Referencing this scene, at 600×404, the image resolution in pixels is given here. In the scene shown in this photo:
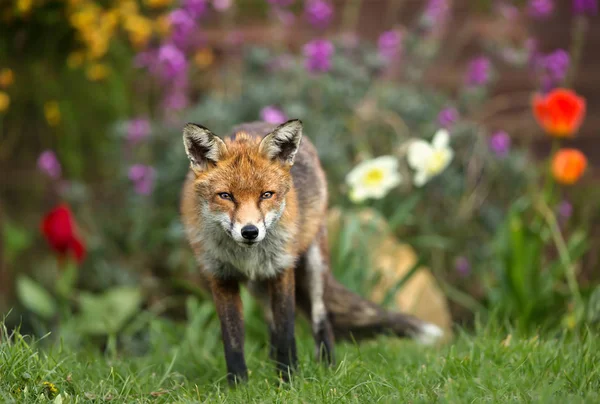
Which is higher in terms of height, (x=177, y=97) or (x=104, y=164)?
(x=177, y=97)

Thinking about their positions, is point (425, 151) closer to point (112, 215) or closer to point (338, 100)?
point (338, 100)

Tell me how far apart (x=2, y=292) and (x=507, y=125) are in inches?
224

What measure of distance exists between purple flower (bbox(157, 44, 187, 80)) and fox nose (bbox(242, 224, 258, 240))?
12.7 feet

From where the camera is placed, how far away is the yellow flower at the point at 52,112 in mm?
7148

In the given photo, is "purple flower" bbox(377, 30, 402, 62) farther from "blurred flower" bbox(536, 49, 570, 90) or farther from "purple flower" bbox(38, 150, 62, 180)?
"purple flower" bbox(38, 150, 62, 180)

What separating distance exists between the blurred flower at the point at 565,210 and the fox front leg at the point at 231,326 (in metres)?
4.10

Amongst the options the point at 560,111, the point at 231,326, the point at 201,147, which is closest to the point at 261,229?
the point at 201,147

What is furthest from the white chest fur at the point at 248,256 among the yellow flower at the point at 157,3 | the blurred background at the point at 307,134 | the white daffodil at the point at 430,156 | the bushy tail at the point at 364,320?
the yellow flower at the point at 157,3

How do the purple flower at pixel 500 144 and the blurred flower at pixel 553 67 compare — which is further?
the purple flower at pixel 500 144

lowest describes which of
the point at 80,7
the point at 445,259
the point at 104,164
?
the point at 445,259

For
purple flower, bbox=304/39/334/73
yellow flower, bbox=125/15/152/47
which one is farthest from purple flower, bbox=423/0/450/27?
yellow flower, bbox=125/15/152/47

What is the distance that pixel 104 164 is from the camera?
25.3ft

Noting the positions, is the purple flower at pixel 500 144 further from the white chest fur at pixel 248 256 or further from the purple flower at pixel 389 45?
the white chest fur at pixel 248 256

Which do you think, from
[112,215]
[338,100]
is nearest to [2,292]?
[112,215]
